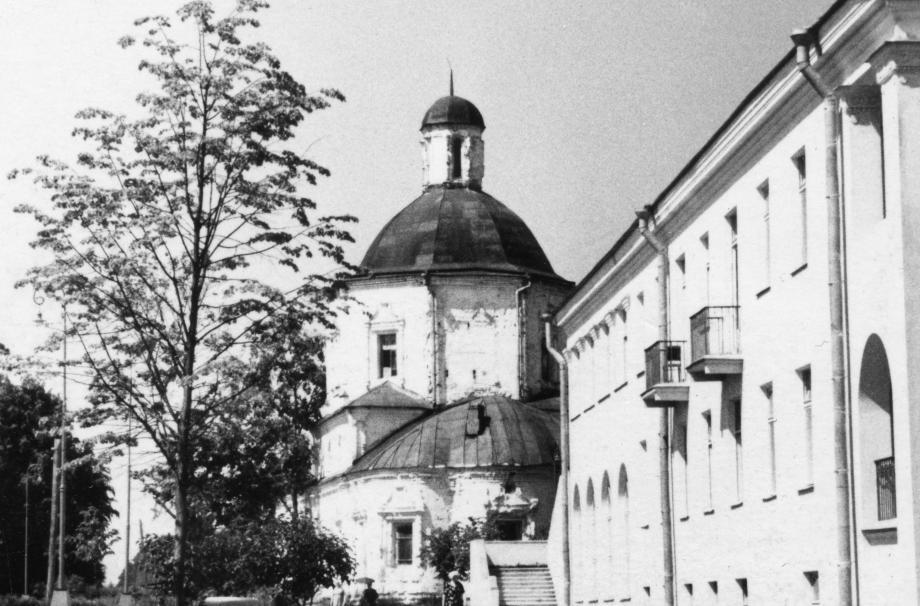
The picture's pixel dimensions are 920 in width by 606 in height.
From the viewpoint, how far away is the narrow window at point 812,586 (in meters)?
24.8

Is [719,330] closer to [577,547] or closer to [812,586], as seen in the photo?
[812,586]

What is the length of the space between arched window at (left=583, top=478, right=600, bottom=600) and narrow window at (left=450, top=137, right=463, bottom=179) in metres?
37.4

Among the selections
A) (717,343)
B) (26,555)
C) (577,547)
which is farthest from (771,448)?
(26,555)

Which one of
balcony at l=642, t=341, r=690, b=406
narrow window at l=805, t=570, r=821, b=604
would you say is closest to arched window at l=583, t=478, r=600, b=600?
balcony at l=642, t=341, r=690, b=406

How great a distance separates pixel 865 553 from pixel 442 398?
55407mm

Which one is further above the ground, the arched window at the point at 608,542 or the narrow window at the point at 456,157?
the narrow window at the point at 456,157

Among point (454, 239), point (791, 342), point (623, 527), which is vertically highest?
point (454, 239)

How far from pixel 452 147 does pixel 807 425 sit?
187ft

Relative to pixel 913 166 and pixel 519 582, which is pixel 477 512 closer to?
pixel 519 582

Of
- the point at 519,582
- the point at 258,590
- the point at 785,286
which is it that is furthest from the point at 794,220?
the point at 258,590

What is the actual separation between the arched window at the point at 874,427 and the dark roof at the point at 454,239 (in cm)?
5517

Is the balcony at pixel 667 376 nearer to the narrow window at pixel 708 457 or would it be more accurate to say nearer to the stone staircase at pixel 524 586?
the narrow window at pixel 708 457

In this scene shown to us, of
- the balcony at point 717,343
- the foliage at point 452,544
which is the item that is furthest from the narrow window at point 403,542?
the balcony at point 717,343

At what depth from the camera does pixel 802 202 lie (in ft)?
83.7
